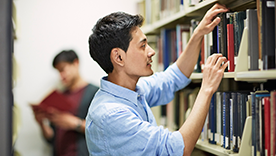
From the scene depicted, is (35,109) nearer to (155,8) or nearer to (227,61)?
(155,8)

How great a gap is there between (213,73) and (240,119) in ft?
0.77

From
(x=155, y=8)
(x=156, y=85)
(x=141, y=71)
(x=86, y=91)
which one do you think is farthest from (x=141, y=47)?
(x=86, y=91)

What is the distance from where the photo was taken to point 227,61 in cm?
111

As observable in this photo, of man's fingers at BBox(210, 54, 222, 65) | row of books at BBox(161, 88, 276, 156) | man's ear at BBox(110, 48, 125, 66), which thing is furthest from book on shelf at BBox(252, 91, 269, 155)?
man's ear at BBox(110, 48, 125, 66)

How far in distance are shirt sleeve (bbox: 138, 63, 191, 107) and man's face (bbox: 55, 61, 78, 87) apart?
1.35 m

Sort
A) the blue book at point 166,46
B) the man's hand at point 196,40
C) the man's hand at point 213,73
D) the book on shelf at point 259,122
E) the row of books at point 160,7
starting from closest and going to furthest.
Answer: the book on shelf at point 259,122 < the man's hand at point 213,73 < the man's hand at point 196,40 < the row of books at point 160,7 < the blue book at point 166,46

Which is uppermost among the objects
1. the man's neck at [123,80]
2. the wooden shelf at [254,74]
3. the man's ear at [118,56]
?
the man's ear at [118,56]

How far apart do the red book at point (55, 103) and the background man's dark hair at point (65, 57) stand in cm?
32

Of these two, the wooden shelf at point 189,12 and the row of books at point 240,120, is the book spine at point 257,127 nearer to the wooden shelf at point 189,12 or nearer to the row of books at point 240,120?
the row of books at point 240,120

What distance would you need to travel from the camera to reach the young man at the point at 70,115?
95.3 inches

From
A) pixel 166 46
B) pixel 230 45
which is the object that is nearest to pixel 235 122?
pixel 230 45

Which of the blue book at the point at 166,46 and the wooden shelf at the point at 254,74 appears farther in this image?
the blue book at the point at 166,46

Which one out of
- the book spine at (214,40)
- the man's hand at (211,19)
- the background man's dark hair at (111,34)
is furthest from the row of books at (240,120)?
the background man's dark hair at (111,34)

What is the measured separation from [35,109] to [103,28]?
1.69 m
